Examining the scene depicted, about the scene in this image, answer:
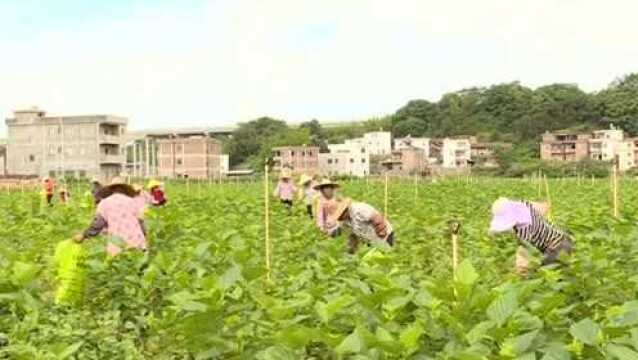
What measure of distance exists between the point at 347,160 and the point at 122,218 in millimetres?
81892

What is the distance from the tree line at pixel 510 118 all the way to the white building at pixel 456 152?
3.65 m

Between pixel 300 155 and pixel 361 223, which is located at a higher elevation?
pixel 361 223

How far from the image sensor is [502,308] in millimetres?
2881

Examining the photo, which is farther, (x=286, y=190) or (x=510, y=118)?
(x=510, y=118)

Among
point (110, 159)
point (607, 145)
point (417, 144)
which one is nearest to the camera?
point (110, 159)

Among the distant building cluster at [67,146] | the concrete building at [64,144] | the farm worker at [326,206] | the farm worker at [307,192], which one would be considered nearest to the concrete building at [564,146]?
the distant building cluster at [67,146]

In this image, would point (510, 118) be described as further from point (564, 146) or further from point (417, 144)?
point (564, 146)

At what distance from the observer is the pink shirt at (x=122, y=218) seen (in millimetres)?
7355

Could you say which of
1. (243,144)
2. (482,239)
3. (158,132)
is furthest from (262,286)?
(158,132)

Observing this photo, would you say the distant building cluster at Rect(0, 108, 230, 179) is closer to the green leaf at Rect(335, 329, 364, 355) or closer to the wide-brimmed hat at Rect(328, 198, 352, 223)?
the wide-brimmed hat at Rect(328, 198, 352, 223)

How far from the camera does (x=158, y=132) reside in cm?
11394

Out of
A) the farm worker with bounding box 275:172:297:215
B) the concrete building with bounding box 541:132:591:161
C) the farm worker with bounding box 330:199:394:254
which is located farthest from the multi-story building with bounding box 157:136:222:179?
the farm worker with bounding box 330:199:394:254

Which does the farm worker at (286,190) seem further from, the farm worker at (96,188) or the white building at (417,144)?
the white building at (417,144)

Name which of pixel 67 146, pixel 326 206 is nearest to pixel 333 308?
pixel 326 206
